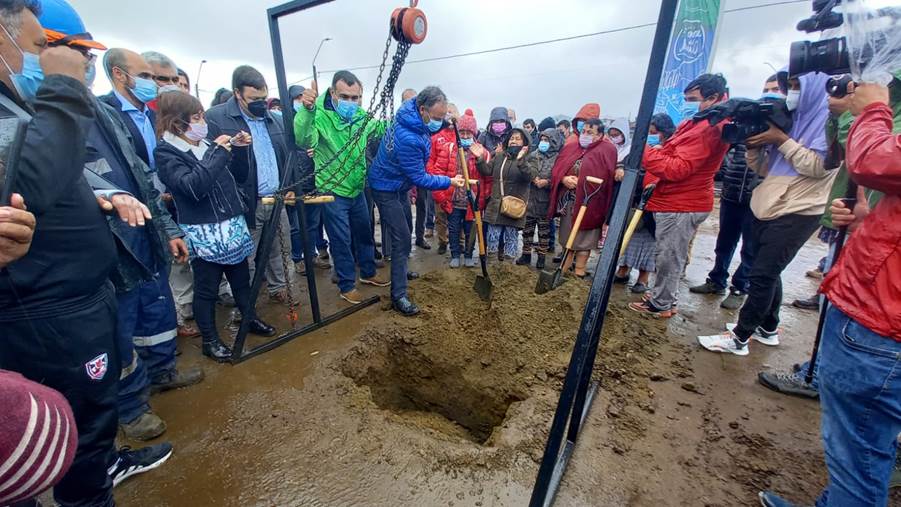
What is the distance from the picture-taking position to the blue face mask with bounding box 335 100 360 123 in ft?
11.7

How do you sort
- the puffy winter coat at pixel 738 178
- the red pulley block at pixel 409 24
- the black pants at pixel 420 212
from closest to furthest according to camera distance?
the red pulley block at pixel 409 24
the puffy winter coat at pixel 738 178
the black pants at pixel 420 212

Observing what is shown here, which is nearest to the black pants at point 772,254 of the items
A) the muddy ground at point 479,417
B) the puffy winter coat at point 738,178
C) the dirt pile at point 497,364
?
the muddy ground at point 479,417

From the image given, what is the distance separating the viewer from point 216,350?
119 inches

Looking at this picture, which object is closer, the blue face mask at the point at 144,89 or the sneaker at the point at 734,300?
the blue face mask at the point at 144,89

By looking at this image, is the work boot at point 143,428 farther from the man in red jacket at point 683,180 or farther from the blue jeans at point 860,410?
the man in red jacket at point 683,180

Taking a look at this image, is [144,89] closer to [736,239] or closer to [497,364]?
[497,364]

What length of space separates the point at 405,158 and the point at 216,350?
2.29 meters

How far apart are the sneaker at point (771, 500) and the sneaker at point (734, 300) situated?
2669 millimetres

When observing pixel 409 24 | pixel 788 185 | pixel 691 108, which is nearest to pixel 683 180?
pixel 788 185

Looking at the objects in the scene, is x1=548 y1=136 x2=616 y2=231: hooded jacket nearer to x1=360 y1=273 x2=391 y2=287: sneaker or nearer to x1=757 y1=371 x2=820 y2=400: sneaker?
x1=757 y1=371 x2=820 y2=400: sneaker

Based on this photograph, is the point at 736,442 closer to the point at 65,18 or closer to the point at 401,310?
the point at 401,310

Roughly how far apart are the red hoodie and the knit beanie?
3.54 metres

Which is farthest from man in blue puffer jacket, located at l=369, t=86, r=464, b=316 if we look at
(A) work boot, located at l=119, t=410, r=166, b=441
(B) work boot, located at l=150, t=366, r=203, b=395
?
(A) work boot, located at l=119, t=410, r=166, b=441

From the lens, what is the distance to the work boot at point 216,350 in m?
3.01
